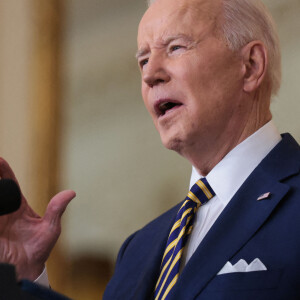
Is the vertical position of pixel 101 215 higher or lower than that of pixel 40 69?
lower

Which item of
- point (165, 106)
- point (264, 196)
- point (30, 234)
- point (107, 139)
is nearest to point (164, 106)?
point (165, 106)

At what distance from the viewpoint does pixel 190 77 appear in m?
1.66

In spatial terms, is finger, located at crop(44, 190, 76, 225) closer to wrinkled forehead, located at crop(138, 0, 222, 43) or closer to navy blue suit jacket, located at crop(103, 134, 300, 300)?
navy blue suit jacket, located at crop(103, 134, 300, 300)

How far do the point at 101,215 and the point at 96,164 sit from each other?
29 centimetres

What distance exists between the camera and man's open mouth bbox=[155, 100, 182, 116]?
167 cm

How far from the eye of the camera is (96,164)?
350cm

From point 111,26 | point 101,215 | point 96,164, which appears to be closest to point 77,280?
point 101,215

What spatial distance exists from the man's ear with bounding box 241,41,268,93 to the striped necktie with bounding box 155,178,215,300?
30 cm

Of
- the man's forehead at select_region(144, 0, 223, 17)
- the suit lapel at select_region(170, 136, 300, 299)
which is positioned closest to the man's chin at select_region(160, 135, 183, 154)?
the suit lapel at select_region(170, 136, 300, 299)

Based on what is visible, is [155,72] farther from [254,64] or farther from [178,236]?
[178,236]

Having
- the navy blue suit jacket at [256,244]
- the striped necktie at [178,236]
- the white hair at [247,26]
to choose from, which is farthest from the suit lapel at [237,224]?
the white hair at [247,26]

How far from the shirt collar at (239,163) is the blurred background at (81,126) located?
5.39ft

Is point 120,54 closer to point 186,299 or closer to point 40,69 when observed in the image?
point 40,69

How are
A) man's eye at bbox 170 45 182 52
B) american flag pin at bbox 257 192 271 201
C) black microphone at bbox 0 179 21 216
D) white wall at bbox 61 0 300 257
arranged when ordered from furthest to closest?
1. white wall at bbox 61 0 300 257
2. man's eye at bbox 170 45 182 52
3. american flag pin at bbox 257 192 271 201
4. black microphone at bbox 0 179 21 216
